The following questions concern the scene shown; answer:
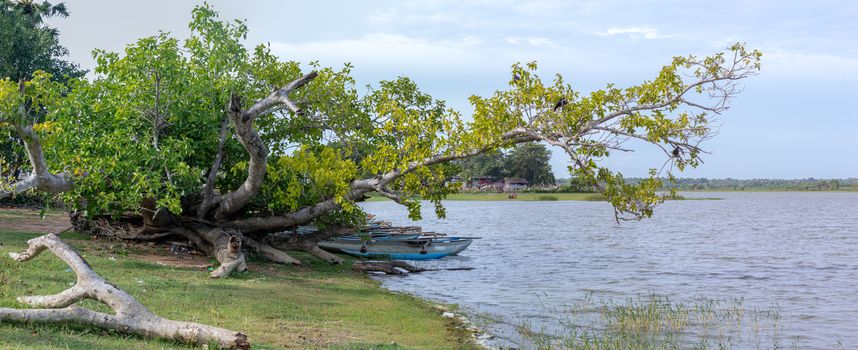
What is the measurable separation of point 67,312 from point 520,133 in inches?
401

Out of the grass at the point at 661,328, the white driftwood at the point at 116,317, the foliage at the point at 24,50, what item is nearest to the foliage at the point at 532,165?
the foliage at the point at 24,50

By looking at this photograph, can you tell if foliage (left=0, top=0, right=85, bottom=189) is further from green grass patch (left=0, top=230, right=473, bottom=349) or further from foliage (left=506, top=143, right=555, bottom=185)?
foliage (left=506, top=143, right=555, bottom=185)

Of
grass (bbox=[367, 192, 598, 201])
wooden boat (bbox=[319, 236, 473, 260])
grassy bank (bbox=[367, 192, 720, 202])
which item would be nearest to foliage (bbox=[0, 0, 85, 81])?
wooden boat (bbox=[319, 236, 473, 260])

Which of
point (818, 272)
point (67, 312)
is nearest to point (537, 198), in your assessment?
point (818, 272)

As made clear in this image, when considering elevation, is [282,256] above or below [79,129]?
below

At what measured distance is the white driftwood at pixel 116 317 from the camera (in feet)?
30.2

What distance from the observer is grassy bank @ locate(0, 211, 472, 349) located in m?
9.45

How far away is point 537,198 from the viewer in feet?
377

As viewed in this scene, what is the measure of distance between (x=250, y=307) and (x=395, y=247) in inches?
557

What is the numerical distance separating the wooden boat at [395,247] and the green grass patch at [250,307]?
707cm

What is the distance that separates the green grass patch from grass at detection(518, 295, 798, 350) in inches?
84.7

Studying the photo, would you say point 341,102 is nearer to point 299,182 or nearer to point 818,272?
point 299,182

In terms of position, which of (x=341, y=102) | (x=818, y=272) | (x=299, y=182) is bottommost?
(x=818, y=272)

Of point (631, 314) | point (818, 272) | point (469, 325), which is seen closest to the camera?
point (469, 325)
